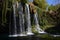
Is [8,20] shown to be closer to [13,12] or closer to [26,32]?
[13,12]

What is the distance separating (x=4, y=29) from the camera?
3073cm

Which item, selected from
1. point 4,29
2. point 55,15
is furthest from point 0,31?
point 55,15

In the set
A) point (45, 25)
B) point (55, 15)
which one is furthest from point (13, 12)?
point (55, 15)

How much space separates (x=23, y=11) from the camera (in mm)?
30891

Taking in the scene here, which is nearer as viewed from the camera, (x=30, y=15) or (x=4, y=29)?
(x=4, y=29)

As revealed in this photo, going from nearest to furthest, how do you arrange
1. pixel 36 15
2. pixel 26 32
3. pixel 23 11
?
pixel 26 32 < pixel 23 11 < pixel 36 15

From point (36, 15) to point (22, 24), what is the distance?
17.3 ft

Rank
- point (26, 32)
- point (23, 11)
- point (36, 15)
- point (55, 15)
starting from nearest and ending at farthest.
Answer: point (26, 32), point (23, 11), point (36, 15), point (55, 15)

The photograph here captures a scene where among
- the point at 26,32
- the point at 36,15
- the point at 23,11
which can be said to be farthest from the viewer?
the point at 36,15

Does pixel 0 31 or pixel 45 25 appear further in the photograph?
pixel 45 25

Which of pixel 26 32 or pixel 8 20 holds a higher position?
pixel 8 20

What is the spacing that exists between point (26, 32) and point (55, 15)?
1178 centimetres

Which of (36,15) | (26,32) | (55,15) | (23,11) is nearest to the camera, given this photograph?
(26,32)

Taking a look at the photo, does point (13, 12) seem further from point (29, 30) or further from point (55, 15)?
point (55, 15)
